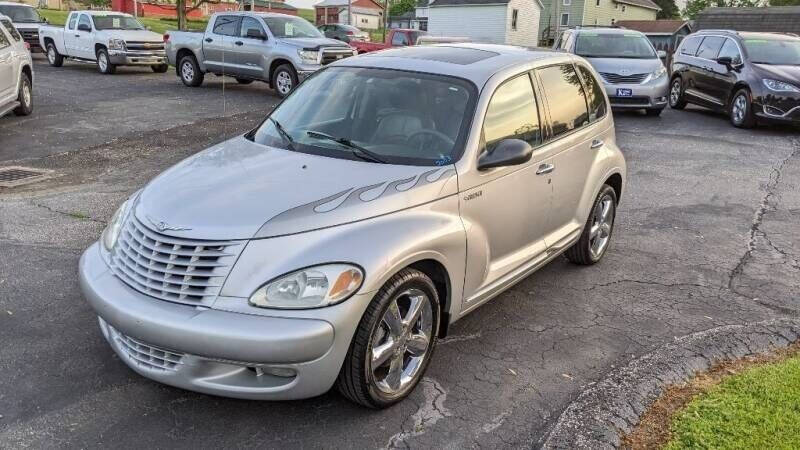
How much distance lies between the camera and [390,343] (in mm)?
3490

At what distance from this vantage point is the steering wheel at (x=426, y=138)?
4086mm

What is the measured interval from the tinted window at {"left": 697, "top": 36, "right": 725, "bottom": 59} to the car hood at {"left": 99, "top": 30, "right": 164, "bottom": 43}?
47.5 ft

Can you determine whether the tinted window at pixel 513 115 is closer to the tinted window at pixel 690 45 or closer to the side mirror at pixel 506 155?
the side mirror at pixel 506 155

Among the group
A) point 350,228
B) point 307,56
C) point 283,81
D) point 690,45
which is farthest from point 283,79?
point 350,228

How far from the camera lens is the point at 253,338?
9.77ft

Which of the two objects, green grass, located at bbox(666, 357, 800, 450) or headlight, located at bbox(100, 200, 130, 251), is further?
headlight, located at bbox(100, 200, 130, 251)

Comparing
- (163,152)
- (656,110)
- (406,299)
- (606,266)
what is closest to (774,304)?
(606,266)

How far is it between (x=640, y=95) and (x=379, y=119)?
11.0 metres

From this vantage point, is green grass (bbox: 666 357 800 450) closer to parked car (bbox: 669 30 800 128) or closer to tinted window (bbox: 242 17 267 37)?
parked car (bbox: 669 30 800 128)

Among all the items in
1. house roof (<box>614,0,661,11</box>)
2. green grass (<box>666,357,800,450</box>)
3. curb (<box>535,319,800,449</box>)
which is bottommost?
curb (<box>535,319,800,449</box>)

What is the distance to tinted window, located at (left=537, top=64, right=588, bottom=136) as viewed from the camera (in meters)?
4.89

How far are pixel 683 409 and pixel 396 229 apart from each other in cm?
178

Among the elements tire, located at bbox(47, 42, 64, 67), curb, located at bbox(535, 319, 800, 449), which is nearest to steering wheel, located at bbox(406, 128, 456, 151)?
curb, located at bbox(535, 319, 800, 449)

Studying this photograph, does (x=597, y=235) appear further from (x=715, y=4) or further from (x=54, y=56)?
(x=715, y=4)
